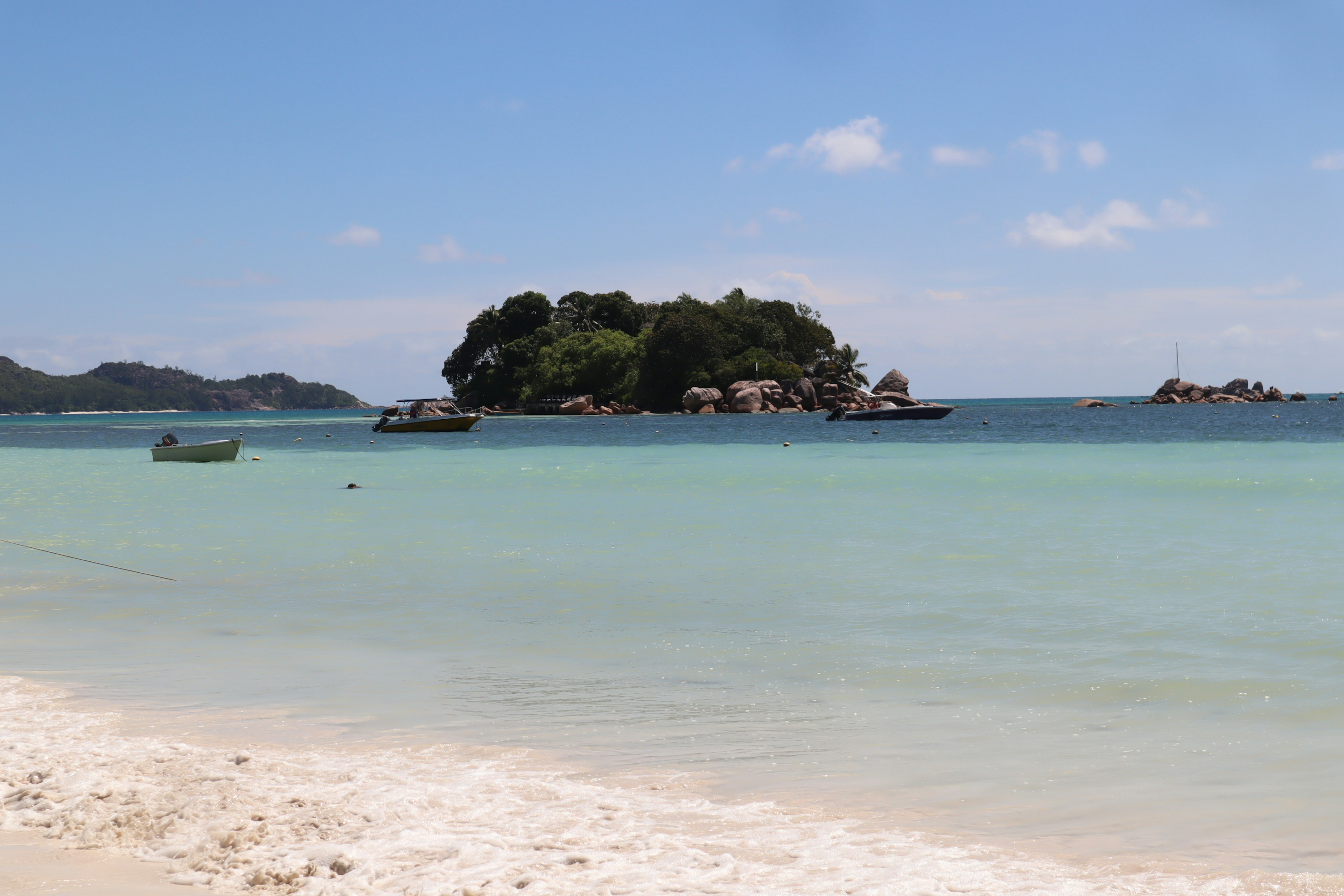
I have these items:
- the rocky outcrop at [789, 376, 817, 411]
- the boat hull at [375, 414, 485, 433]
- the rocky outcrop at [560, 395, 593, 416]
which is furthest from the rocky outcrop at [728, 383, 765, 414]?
the boat hull at [375, 414, 485, 433]

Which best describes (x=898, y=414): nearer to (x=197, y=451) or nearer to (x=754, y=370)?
(x=754, y=370)

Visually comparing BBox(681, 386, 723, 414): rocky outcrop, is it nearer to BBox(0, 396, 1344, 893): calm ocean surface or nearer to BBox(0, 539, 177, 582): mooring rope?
BBox(0, 396, 1344, 893): calm ocean surface

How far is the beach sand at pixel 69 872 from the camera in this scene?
3.99m

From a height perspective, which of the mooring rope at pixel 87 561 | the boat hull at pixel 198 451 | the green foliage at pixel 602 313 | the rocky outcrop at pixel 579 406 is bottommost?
the mooring rope at pixel 87 561

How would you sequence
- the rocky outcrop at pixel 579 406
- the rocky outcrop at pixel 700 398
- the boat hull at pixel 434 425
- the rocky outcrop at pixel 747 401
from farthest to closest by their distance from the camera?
the rocky outcrop at pixel 579 406 < the rocky outcrop at pixel 700 398 < the rocky outcrop at pixel 747 401 < the boat hull at pixel 434 425

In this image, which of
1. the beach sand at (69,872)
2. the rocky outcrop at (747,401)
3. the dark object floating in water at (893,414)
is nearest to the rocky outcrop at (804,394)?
the rocky outcrop at (747,401)

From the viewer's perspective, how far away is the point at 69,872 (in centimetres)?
416

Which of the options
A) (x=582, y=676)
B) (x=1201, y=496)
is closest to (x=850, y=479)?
(x=1201, y=496)

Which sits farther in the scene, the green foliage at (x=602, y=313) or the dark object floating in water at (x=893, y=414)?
the green foliage at (x=602, y=313)

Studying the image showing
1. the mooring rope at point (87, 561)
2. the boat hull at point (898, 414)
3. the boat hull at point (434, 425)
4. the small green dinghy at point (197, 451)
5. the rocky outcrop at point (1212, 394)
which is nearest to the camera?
the mooring rope at point (87, 561)

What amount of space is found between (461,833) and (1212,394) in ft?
563

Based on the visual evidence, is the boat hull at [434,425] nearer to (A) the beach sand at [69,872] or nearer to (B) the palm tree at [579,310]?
(B) the palm tree at [579,310]

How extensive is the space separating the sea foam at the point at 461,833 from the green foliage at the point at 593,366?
10236 centimetres

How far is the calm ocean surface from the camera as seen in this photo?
4.49 m
